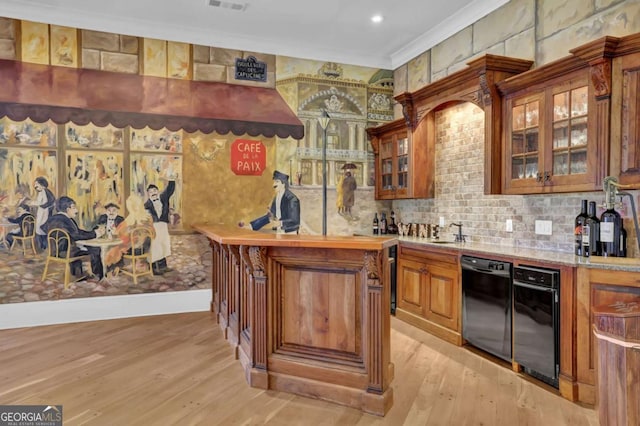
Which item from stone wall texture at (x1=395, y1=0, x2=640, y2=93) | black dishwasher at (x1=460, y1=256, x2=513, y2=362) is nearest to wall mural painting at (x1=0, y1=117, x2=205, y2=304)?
black dishwasher at (x1=460, y1=256, x2=513, y2=362)

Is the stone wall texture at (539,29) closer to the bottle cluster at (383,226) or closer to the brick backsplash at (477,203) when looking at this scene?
the brick backsplash at (477,203)

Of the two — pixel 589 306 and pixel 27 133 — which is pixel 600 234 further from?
pixel 27 133

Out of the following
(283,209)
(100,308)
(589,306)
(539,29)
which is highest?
(539,29)

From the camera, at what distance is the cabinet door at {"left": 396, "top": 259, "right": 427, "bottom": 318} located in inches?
180

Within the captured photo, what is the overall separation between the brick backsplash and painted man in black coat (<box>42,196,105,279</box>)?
4.06m

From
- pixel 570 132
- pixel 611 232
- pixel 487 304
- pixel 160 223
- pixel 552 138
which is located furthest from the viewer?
pixel 160 223

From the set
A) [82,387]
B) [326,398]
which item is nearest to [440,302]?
[326,398]

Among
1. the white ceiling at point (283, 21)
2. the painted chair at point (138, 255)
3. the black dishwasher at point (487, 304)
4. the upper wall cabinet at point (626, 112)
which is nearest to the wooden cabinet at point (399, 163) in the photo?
the white ceiling at point (283, 21)

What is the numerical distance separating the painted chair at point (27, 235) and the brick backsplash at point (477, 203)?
4675 mm

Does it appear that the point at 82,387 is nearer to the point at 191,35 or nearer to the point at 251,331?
the point at 251,331

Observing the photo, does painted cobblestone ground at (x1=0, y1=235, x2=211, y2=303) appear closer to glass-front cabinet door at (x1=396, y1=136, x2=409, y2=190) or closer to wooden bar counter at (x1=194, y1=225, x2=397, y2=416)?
wooden bar counter at (x1=194, y1=225, x2=397, y2=416)

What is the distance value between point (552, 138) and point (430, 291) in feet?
6.20

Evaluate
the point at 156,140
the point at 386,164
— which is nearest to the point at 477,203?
the point at 386,164

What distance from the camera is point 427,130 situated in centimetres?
531
